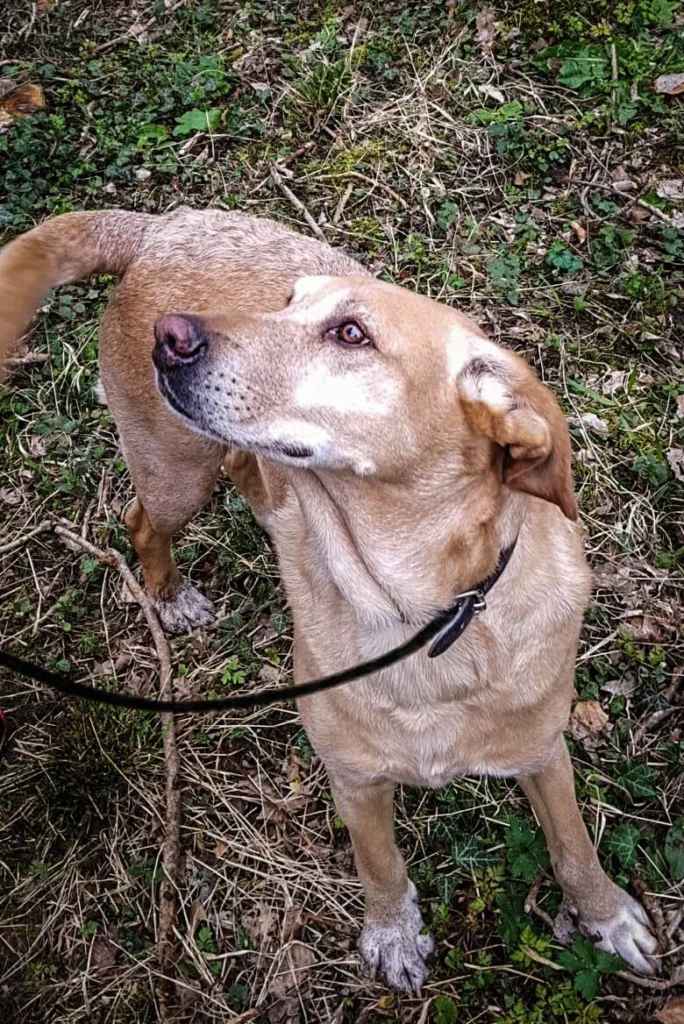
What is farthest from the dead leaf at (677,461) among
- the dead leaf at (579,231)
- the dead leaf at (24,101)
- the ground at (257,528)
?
the dead leaf at (24,101)

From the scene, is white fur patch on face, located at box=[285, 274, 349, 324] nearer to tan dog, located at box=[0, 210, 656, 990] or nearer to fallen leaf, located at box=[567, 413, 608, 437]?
tan dog, located at box=[0, 210, 656, 990]

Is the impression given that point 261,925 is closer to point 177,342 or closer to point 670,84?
point 177,342

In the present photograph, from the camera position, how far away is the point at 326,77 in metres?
5.85

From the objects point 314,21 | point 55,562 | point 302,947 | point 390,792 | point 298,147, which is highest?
point 314,21

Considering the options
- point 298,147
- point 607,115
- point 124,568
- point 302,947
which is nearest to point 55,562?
point 124,568

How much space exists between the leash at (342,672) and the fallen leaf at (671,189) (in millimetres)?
3380

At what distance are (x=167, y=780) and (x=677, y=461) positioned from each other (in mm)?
2727

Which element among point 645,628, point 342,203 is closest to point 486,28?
point 342,203

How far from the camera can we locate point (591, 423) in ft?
15.1

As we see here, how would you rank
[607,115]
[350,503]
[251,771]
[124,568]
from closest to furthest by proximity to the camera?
[350,503], [251,771], [124,568], [607,115]

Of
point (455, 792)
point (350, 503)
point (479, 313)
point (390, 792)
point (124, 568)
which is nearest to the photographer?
point (350, 503)

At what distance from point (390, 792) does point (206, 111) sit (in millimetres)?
4602

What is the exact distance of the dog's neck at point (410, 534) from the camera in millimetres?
2531

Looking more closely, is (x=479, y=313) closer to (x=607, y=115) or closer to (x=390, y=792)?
(x=607, y=115)
